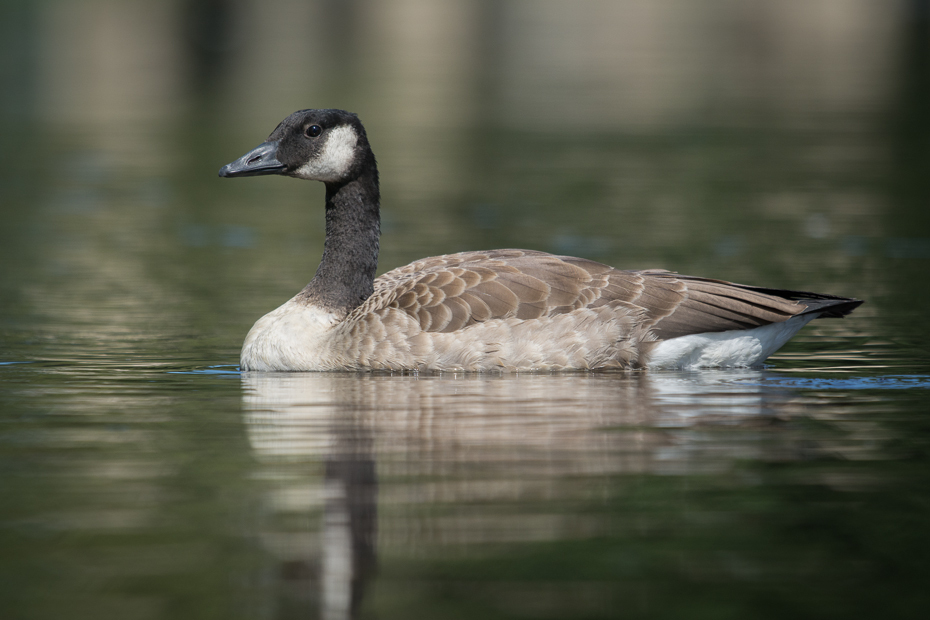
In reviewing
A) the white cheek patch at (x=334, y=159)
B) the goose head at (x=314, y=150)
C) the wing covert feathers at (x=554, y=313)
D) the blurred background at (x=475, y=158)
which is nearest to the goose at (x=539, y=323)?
the wing covert feathers at (x=554, y=313)

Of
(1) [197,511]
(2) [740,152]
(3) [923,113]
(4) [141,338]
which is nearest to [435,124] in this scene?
(2) [740,152]

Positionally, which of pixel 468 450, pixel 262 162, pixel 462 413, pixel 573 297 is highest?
pixel 262 162

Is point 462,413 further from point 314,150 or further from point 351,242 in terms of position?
point 314,150

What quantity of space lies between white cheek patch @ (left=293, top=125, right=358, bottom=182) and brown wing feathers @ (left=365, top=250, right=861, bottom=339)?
163cm

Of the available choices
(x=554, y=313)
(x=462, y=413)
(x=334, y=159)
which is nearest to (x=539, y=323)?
(x=554, y=313)

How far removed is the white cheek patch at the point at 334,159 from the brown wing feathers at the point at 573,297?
5.36 feet

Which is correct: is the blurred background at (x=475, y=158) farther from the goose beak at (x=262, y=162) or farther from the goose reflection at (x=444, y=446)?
the goose reflection at (x=444, y=446)

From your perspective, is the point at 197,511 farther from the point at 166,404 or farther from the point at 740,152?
the point at 740,152

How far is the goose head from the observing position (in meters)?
13.1

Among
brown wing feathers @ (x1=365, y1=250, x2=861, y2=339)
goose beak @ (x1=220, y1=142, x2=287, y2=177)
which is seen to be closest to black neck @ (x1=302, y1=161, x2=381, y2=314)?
goose beak @ (x1=220, y1=142, x2=287, y2=177)

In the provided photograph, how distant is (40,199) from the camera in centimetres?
2836

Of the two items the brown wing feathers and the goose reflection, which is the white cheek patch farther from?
the goose reflection

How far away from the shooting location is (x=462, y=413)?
10156 millimetres

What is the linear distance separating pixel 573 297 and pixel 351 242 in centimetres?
270
